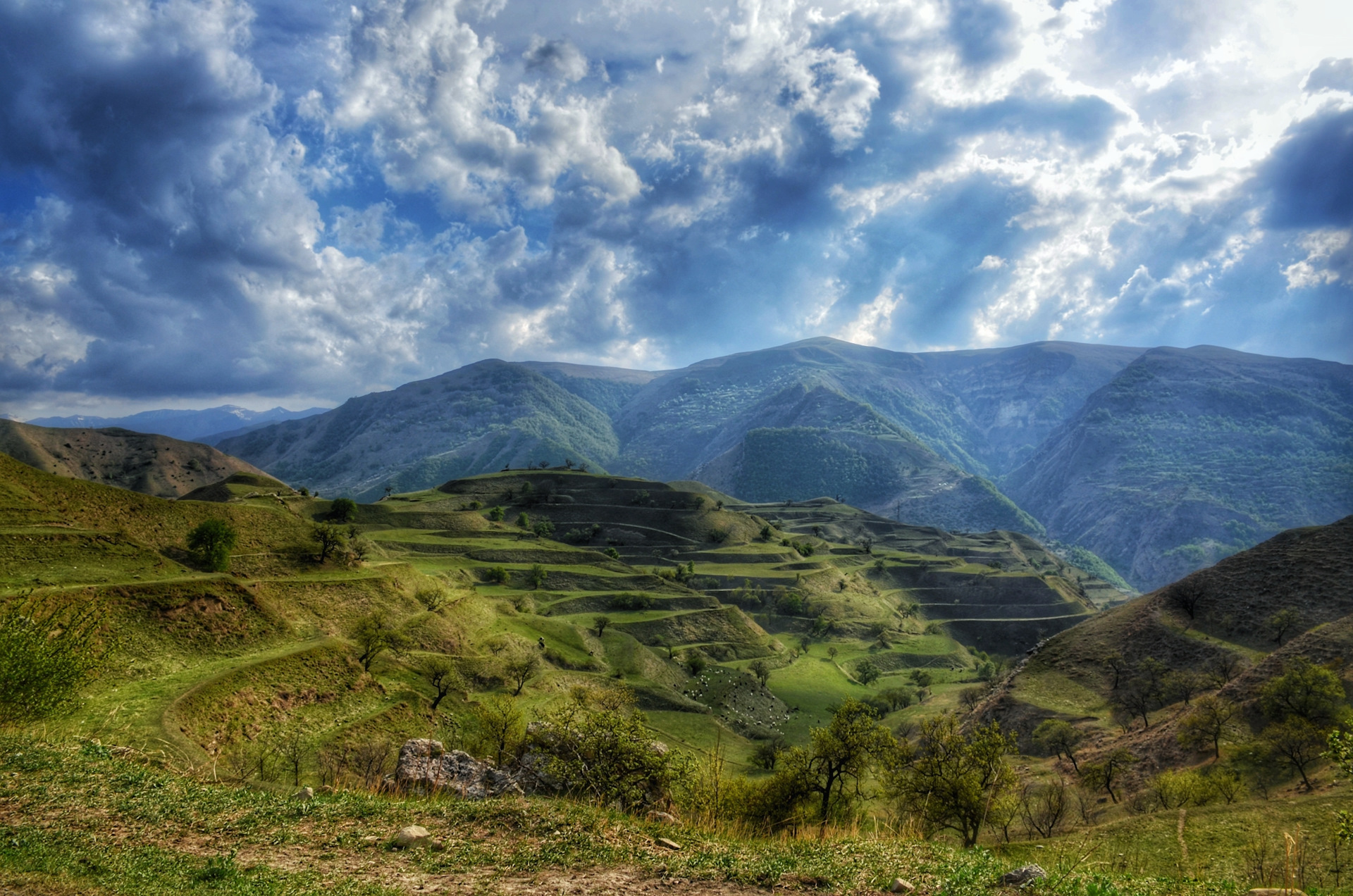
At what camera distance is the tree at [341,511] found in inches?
4626


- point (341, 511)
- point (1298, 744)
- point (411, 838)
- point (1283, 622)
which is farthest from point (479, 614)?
point (1283, 622)

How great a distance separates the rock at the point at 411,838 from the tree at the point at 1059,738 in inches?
2709

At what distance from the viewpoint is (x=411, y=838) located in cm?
1445

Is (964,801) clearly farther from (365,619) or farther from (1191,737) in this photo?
(365,619)

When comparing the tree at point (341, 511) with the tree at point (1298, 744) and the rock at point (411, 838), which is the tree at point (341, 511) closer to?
the rock at point (411, 838)

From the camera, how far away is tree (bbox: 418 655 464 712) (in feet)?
180

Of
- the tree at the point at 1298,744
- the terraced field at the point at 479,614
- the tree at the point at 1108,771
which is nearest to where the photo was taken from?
the terraced field at the point at 479,614

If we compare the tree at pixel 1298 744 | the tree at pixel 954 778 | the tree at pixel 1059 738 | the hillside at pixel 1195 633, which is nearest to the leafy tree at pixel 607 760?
the tree at pixel 954 778

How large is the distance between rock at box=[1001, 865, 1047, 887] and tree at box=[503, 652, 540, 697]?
58.0 metres

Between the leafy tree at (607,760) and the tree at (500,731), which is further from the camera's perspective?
the tree at (500,731)

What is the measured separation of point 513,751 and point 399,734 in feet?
43.4

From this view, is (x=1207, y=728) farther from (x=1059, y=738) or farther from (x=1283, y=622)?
(x=1283, y=622)

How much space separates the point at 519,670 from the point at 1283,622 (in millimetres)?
93470

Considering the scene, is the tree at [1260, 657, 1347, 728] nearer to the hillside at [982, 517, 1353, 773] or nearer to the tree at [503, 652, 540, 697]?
the hillside at [982, 517, 1353, 773]
